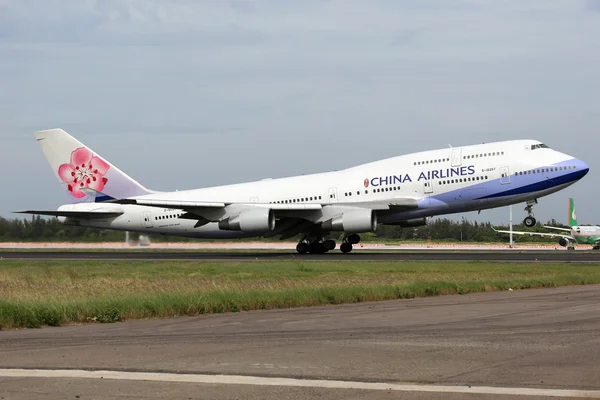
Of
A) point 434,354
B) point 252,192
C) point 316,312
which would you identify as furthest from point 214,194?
point 434,354

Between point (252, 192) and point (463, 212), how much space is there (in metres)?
11.7

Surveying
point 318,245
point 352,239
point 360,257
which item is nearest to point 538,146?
point 360,257

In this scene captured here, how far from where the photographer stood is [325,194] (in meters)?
49.1

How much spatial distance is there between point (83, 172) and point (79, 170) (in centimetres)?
26

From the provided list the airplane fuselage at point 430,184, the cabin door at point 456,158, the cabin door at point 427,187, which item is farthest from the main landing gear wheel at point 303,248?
the cabin door at point 456,158

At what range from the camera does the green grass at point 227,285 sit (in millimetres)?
17469

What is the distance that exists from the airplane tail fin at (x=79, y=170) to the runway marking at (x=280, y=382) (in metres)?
44.6

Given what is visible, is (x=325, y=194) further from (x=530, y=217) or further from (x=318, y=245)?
(x=530, y=217)

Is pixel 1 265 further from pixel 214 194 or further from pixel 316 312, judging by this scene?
pixel 316 312

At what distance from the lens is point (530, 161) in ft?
148

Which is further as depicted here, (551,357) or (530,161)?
(530,161)

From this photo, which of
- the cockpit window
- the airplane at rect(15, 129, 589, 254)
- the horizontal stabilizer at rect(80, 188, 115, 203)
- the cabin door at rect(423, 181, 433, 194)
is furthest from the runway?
the cockpit window

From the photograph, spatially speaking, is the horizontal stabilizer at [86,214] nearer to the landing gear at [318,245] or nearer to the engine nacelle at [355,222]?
the landing gear at [318,245]

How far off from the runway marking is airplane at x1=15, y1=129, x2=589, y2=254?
35546 mm
